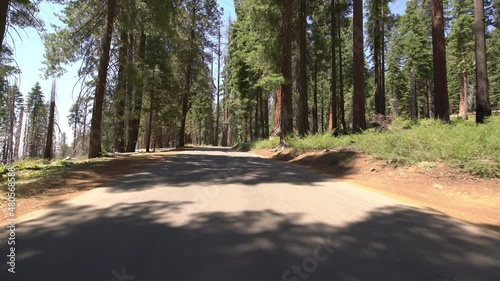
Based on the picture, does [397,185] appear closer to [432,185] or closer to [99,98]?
[432,185]

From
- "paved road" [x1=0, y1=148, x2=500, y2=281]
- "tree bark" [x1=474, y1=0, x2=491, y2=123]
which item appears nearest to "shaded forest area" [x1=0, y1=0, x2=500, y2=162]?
"tree bark" [x1=474, y1=0, x2=491, y2=123]

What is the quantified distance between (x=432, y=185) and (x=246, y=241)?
614cm

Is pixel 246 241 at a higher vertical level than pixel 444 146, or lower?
lower

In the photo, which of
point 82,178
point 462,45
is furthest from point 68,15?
point 462,45

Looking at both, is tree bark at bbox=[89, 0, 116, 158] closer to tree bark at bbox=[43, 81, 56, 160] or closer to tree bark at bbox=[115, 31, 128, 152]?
tree bark at bbox=[115, 31, 128, 152]

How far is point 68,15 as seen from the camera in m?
19.3

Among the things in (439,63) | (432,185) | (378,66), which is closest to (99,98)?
(432,185)

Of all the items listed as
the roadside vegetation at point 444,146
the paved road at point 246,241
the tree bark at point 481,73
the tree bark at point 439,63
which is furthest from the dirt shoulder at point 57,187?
the tree bark at point 481,73

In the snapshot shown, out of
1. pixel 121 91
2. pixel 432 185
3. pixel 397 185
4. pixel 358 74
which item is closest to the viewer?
pixel 432 185

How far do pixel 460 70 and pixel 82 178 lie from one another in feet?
149

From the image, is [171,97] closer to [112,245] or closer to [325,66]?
[325,66]

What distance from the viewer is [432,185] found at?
27.0 ft

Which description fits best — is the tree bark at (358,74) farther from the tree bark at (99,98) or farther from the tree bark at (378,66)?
the tree bark at (99,98)

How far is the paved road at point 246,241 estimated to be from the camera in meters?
3.26
